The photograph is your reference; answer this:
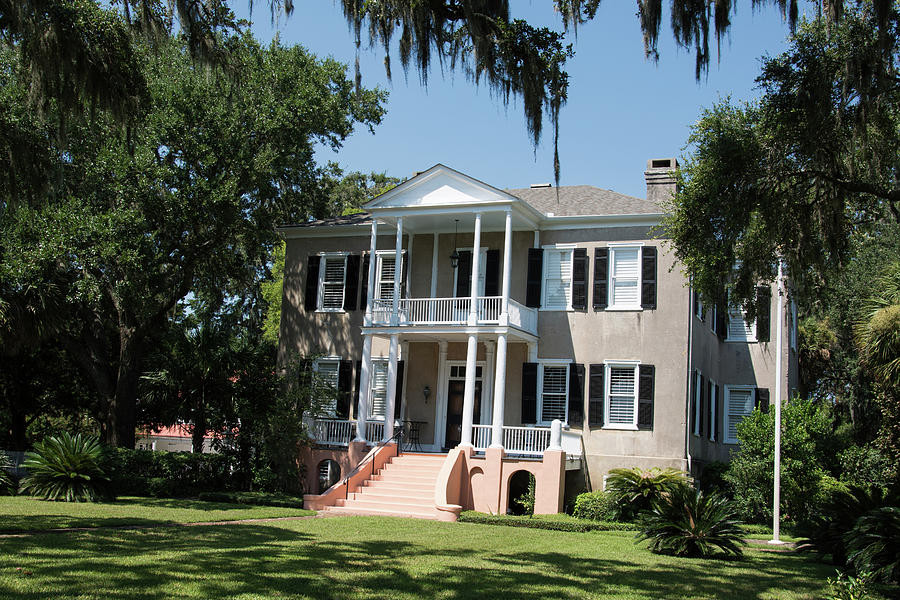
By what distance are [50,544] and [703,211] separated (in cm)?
1015

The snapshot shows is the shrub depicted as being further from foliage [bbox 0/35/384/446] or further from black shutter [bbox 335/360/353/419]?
foliage [bbox 0/35/384/446]

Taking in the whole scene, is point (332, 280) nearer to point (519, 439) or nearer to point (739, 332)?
point (519, 439)

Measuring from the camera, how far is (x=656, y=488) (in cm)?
1833

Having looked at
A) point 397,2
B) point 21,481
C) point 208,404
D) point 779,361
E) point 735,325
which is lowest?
point 21,481

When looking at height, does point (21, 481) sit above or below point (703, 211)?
below

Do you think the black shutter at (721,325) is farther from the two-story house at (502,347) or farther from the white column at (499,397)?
the white column at (499,397)

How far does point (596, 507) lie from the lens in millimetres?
18891

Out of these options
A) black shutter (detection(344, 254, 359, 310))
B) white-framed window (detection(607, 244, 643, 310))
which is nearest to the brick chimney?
white-framed window (detection(607, 244, 643, 310))

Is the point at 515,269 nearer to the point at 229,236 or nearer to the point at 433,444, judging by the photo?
the point at 433,444

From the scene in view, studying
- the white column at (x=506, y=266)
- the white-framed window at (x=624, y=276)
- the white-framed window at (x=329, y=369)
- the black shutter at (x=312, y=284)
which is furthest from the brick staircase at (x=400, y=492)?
the white-framed window at (x=624, y=276)

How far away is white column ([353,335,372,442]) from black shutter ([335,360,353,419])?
1100mm

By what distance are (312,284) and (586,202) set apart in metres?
8.32

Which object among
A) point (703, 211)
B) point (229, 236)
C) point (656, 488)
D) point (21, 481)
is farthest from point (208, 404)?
point (703, 211)

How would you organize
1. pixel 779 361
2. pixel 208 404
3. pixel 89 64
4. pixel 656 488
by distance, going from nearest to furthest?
pixel 89 64, pixel 779 361, pixel 656 488, pixel 208 404
